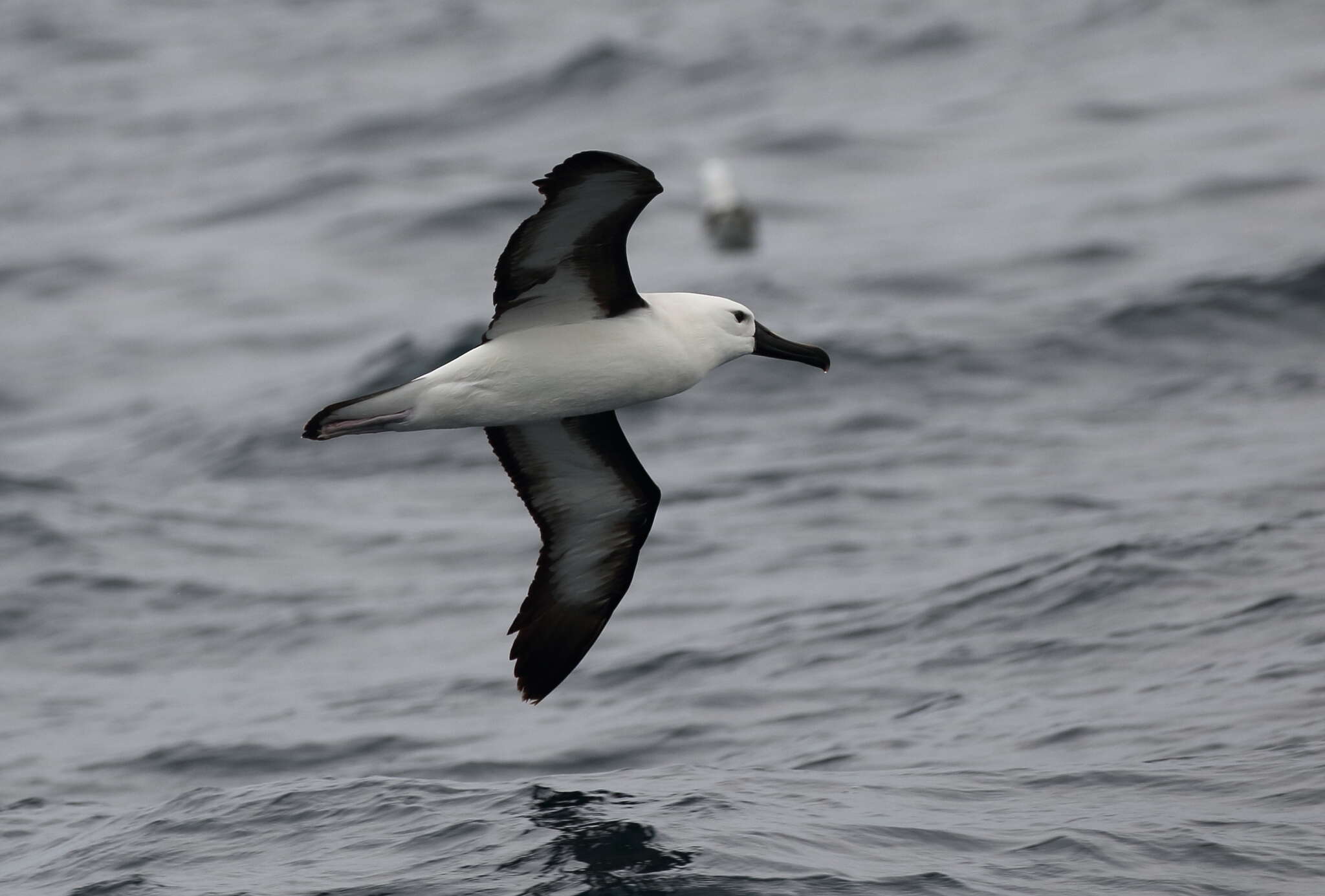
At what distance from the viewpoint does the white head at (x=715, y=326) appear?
31.0 ft

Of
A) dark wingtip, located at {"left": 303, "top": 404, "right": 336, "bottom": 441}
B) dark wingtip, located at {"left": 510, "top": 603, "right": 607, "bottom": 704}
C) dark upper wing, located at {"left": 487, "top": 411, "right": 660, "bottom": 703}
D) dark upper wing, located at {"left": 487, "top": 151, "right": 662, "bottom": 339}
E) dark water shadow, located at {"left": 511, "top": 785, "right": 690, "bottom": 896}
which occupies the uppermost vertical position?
dark upper wing, located at {"left": 487, "top": 151, "right": 662, "bottom": 339}

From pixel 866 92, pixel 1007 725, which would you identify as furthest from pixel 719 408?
pixel 866 92

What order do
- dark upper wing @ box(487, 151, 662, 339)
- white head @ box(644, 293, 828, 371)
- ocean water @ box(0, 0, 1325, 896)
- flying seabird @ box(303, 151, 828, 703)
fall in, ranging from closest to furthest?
dark upper wing @ box(487, 151, 662, 339)
flying seabird @ box(303, 151, 828, 703)
white head @ box(644, 293, 828, 371)
ocean water @ box(0, 0, 1325, 896)

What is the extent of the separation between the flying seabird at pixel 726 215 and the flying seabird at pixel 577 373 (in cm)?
1341

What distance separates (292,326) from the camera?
2352 cm

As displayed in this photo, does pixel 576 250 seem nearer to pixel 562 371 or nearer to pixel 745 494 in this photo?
pixel 562 371

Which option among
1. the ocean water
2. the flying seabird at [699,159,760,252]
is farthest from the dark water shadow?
the flying seabird at [699,159,760,252]

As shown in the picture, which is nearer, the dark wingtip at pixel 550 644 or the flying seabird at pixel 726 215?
the dark wingtip at pixel 550 644

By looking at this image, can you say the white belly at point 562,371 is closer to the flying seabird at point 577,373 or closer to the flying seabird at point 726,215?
the flying seabird at point 577,373

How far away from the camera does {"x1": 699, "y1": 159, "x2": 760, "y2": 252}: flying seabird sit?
23.5m

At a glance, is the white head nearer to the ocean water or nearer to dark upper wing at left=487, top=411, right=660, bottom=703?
dark upper wing at left=487, top=411, right=660, bottom=703

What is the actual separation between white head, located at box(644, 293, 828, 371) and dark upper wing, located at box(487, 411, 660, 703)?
929 mm

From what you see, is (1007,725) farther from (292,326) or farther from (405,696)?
(292,326)

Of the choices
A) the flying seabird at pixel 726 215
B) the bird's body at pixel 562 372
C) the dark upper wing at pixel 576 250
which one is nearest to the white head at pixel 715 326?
the bird's body at pixel 562 372
